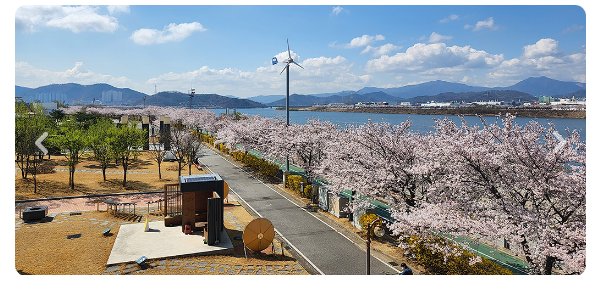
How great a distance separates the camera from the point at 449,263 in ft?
44.5

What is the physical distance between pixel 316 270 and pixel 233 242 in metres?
4.62

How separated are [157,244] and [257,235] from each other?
15.3 feet

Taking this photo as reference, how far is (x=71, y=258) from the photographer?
13.5 m

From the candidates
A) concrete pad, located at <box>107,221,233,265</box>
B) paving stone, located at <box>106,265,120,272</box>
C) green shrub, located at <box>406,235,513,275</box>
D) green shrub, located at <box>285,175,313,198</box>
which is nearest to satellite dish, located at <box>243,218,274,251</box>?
concrete pad, located at <box>107,221,233,265</box>

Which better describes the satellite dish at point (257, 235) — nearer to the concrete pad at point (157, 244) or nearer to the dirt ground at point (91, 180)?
the concrete pad at point (157, 244)

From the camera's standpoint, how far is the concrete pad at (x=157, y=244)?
1409 cm

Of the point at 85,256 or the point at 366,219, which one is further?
the point at 366,219

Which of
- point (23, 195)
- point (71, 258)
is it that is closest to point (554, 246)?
point (71, 258)

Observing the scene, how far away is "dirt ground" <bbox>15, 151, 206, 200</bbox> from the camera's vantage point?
24.6 m

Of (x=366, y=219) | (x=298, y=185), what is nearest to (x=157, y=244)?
(x=366, y=219)

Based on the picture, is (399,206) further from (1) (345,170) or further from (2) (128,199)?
A: (2) (128,199)

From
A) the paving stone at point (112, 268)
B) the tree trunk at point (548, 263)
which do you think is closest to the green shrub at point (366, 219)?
the tree trunk at point (548, 263)

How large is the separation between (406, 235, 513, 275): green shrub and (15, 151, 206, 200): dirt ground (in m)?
21.4

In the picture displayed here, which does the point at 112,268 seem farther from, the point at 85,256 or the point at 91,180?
the point at 91,180
